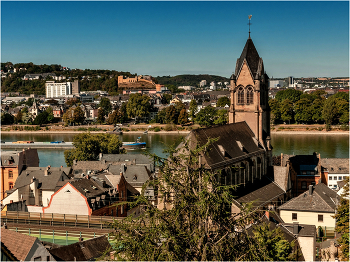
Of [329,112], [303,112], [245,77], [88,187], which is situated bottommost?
[88,187]

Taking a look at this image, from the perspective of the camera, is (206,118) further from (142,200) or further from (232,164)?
(142,200)

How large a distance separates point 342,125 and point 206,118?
26.9 meters

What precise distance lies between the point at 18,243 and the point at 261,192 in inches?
676

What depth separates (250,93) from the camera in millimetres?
33875

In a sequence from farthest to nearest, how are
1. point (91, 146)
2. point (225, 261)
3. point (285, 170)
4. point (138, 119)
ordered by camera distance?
point (138, 119), point (91, 146), point (285, 170), point (225, 261)

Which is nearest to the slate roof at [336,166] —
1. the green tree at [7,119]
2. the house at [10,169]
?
the house at [10,169]

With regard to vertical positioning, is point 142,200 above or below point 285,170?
above

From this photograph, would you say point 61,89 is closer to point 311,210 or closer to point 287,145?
point 287,145

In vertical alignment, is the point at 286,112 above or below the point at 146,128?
above

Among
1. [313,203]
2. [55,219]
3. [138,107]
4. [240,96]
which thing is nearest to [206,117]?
[138,107]

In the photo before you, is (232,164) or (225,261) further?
(232,164)

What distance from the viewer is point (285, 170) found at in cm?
3206

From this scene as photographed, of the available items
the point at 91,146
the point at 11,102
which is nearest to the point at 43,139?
the point at 91,146

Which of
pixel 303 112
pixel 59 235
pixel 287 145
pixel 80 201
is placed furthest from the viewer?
pixel 303 112
